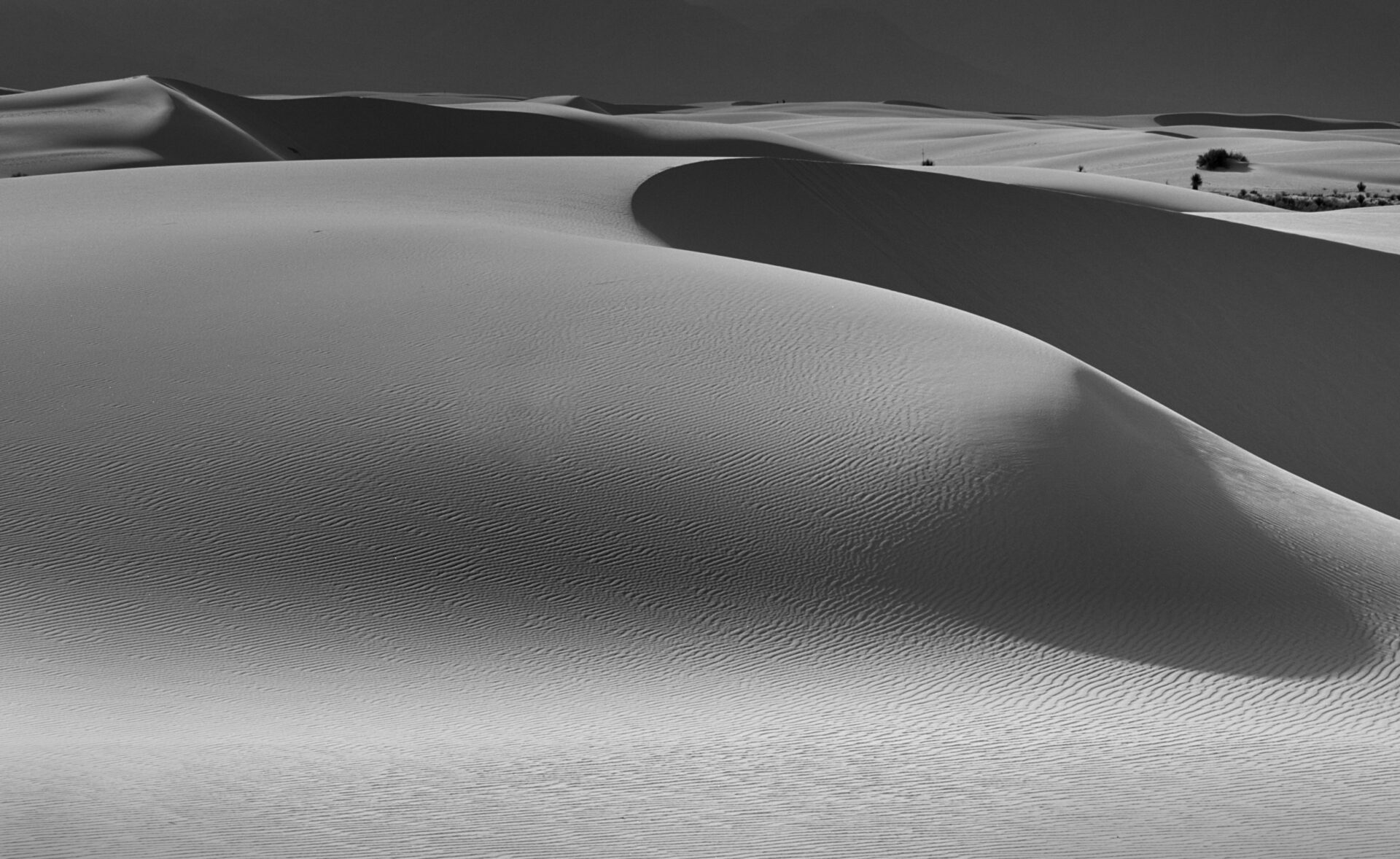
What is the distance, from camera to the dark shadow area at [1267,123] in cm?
7762

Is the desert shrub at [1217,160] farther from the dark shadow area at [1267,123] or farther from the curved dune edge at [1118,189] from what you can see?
the dark shadow area at [1267,123]

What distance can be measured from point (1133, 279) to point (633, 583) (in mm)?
11270

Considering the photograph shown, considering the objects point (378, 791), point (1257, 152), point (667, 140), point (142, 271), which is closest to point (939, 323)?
point (142, 271)

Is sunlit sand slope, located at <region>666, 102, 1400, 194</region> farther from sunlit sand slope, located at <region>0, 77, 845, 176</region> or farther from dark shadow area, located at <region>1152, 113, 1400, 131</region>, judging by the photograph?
dark shadow area, located at <region>1152, 113, 1400, 131</region>

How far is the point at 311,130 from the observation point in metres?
38.4

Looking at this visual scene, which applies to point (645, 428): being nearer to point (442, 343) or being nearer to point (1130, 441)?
point (442, 343)

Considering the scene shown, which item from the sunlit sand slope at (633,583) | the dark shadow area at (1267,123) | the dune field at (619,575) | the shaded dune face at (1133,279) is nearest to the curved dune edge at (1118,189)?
the shaded dune face at (1133,279)

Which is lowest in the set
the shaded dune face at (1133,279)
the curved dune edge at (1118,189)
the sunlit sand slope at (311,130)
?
the shaded dune face at (1133,279)

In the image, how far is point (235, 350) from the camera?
7.86 meters

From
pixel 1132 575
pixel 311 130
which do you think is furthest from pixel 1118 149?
pixel 1132 575

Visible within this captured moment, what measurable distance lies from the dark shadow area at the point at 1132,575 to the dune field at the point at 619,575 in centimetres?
2

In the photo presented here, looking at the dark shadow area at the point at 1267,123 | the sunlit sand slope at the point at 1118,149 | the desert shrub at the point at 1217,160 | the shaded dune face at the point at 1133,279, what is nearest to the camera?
the shaded dune face at the point at 1133,279

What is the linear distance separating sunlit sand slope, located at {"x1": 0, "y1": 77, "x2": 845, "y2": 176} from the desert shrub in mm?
9327

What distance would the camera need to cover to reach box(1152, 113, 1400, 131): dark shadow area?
77.6 metres
